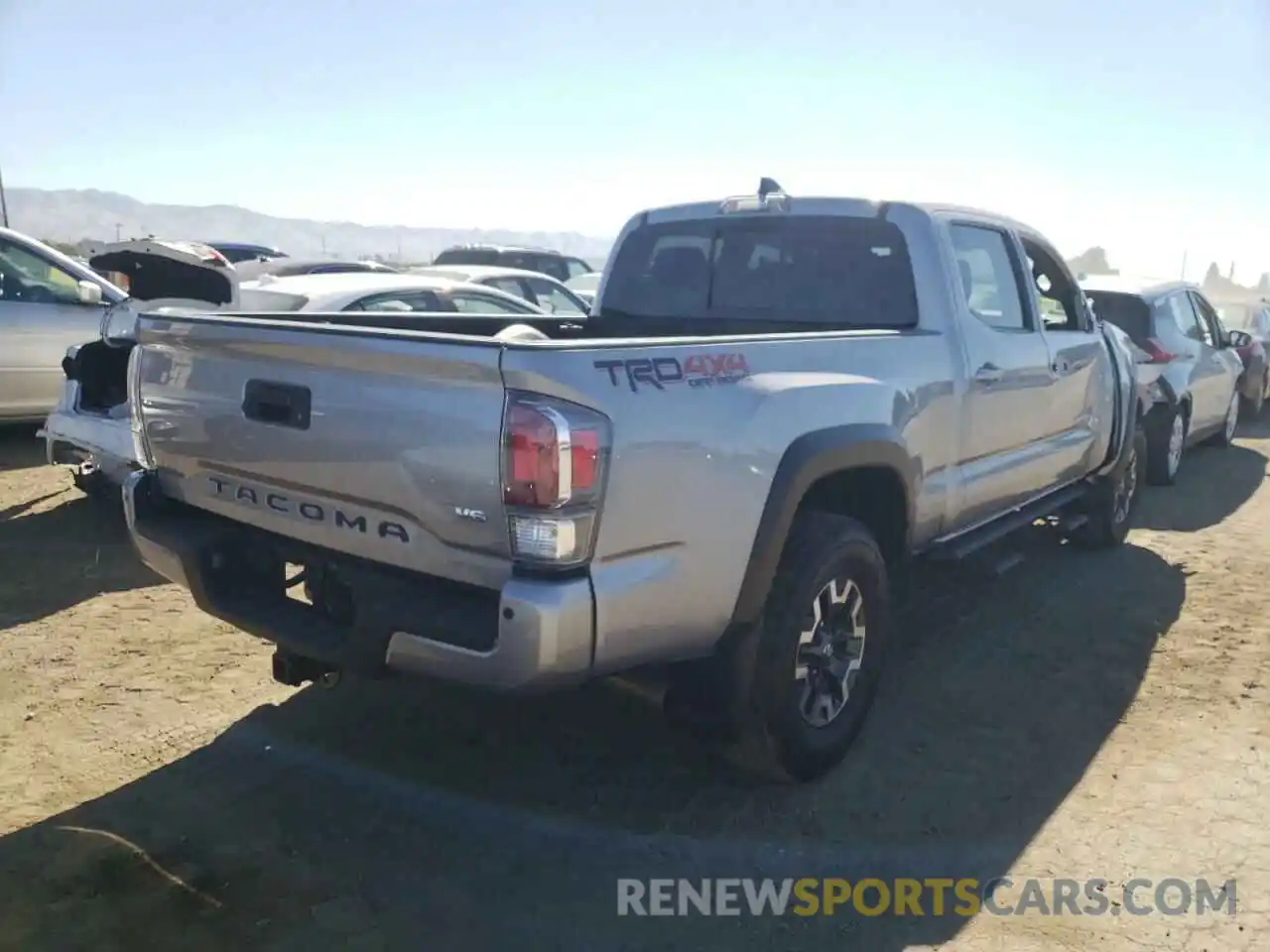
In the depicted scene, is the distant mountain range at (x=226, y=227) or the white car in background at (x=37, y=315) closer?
the white car in background at (x=37, y=315)

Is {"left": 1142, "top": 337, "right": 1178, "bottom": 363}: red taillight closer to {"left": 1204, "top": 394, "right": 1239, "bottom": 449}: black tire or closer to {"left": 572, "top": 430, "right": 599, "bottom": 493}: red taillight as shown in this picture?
{"left": 1204, "top": 394, "right": 1239, "bottom": 449}: black tire

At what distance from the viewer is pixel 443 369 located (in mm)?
2578

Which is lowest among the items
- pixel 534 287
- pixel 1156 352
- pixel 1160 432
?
pixel 1160 432

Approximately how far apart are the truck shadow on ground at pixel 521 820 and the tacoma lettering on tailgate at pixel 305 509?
0.70 m

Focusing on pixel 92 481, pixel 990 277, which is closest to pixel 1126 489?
pixel 990 277

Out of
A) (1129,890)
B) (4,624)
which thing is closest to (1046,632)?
(1129,890)

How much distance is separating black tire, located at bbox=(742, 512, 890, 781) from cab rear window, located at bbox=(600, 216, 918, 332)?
1145 mm

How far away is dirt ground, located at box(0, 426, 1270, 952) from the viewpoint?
9.16 feet

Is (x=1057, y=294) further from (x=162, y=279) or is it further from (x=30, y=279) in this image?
(x=30, y=279)

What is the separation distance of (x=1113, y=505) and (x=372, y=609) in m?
4.95

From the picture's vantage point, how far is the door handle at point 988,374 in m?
4.29

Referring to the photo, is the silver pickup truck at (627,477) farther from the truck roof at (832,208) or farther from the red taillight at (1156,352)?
the red taillight at (1156,352)

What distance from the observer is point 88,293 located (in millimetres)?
7582

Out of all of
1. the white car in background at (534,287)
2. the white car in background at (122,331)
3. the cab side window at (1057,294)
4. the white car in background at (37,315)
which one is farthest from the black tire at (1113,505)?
the white car in background at (37,315)
